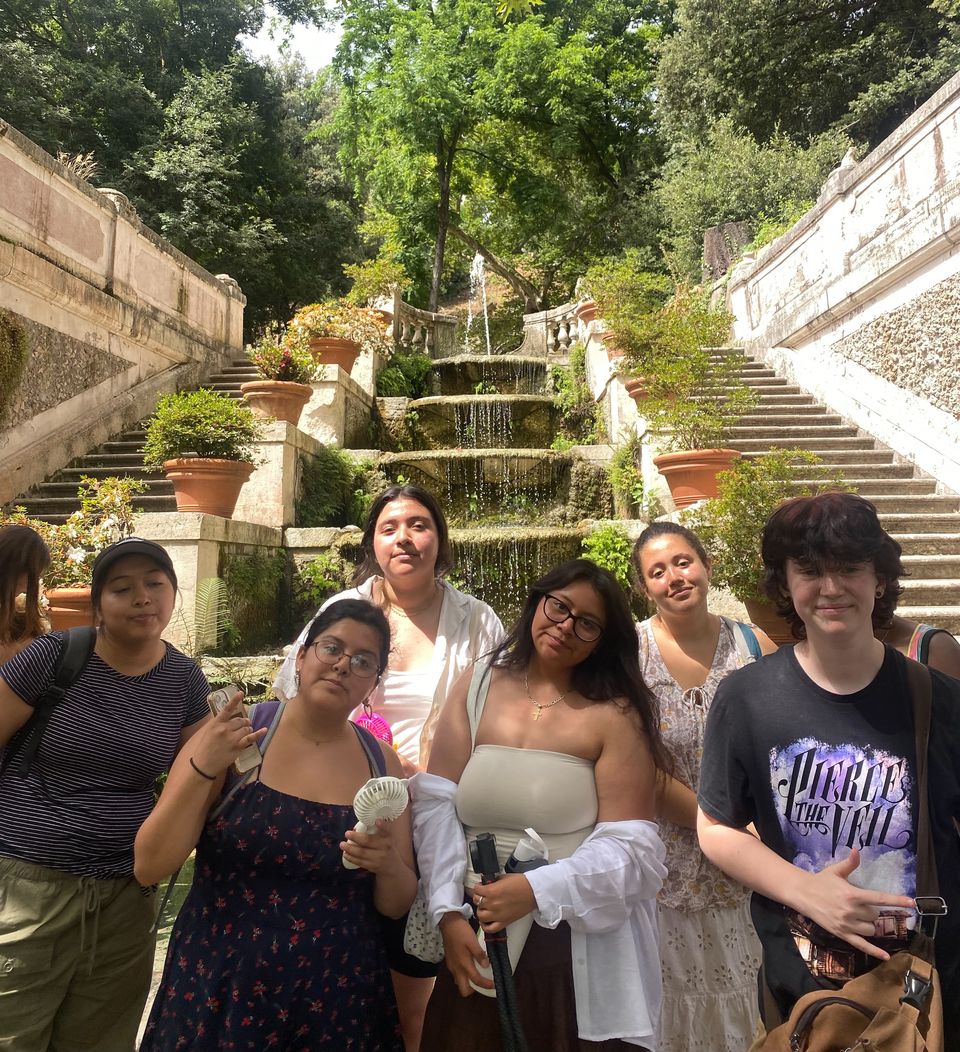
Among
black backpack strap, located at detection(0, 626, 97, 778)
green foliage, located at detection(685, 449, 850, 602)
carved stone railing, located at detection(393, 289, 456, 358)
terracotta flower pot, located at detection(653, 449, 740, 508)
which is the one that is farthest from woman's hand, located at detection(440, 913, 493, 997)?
carved stone railing, located at detection(393, 289, 456, 358)

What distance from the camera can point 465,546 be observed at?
704 centimetres

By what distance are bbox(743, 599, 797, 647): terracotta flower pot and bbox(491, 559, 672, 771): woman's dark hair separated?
10.2 ft

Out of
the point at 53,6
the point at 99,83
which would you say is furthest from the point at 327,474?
the point at 53,6

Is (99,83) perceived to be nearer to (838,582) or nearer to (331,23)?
(331,23)

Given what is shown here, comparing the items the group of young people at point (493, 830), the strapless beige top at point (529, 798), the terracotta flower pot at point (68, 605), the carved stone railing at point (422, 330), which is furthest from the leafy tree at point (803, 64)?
the strapless beige top at point (529, 798)

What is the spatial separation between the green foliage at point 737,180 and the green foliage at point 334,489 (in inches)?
388

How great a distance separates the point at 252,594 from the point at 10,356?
3537 millimetres

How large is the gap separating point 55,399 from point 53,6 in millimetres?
15422

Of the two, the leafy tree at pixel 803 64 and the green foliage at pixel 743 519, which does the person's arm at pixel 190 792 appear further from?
the leafy tree at pixel 803 64

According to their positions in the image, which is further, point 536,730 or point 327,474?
point 327,474

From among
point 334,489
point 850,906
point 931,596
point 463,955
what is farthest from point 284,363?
point 850,906

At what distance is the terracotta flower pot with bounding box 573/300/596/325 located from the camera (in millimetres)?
11438

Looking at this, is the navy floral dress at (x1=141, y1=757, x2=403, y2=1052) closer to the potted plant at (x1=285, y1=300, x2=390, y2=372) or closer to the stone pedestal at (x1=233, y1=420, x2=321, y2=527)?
the stone pedestal at (x1=233, y1=420, x2=321, y2=527)

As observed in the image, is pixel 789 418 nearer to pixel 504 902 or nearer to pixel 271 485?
pixel 271 485
